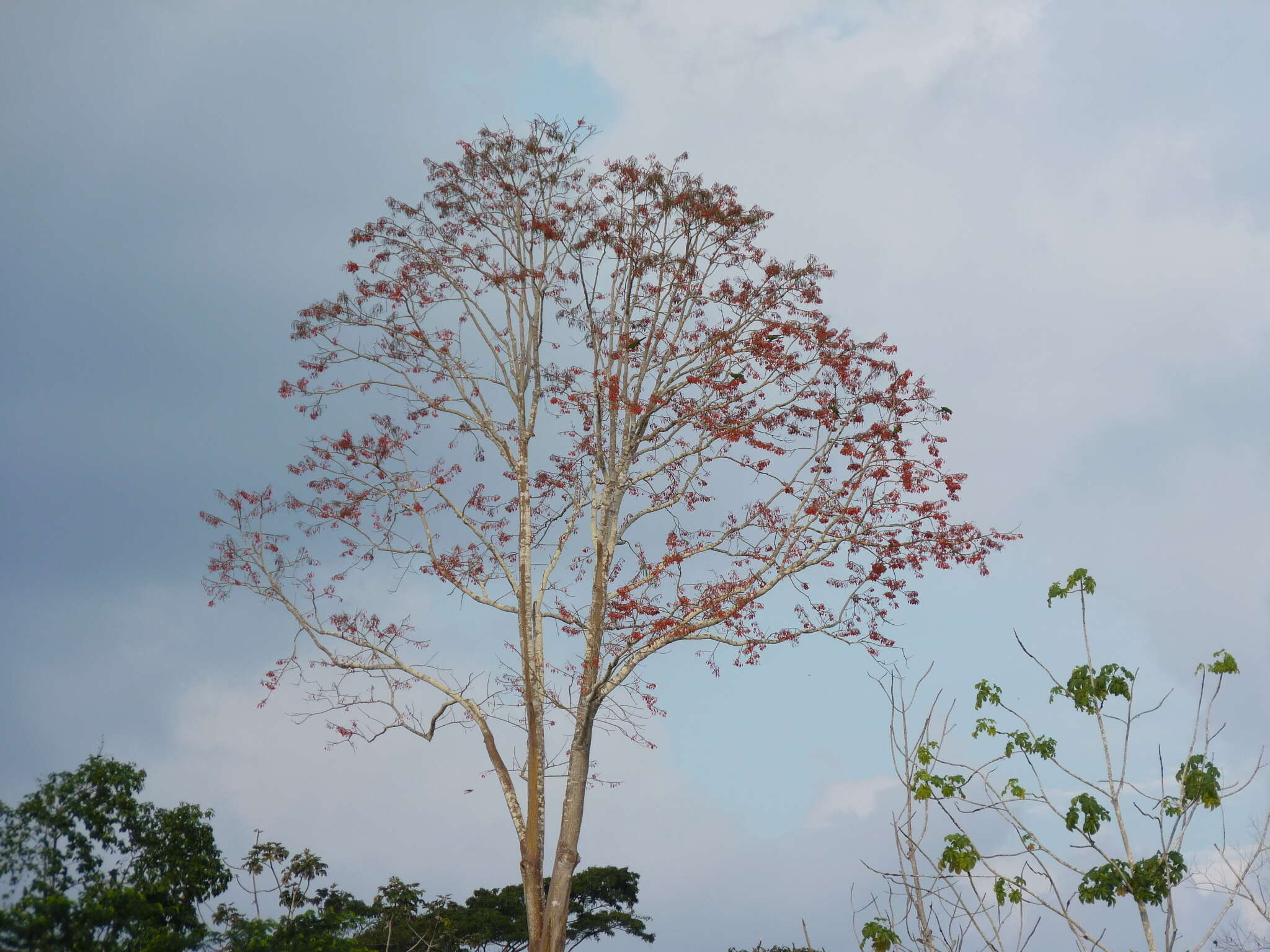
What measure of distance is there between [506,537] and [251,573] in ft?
10.1

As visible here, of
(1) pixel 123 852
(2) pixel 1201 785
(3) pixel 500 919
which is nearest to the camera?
(2) pixel 1201 785

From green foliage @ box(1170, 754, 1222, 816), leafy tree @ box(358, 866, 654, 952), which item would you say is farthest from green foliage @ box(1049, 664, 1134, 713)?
leafy tree @ box(358, 866, 654, 952)

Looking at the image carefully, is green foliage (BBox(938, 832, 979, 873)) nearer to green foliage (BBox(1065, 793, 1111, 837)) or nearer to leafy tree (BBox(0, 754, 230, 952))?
green foliage (BBox(1065, 793, 1111, 837))

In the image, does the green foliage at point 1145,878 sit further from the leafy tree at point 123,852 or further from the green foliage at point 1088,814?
the leafy tree at point 123,852

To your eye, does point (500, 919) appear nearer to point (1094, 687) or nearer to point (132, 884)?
point (132, 884)

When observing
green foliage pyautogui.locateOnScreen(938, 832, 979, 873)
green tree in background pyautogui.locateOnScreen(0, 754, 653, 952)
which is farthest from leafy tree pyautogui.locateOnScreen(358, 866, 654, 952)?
green foliage pyautogui.locateOnScreen(938, 832, 979, 873)

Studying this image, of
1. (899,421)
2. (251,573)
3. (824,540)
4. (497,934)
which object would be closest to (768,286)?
(899,421)

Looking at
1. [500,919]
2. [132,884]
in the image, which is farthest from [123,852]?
[500,919]

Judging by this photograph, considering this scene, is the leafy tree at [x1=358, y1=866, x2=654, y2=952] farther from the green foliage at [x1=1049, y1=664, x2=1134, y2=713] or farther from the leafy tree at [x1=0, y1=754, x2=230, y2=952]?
the green foliage at [x1=1049, y1=664, x2=1134, y2=713]

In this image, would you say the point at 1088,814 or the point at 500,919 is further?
the point at 500,919

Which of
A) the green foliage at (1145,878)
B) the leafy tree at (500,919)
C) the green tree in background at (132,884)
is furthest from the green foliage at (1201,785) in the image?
the leafy tree at (500,919)

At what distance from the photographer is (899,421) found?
1206cm

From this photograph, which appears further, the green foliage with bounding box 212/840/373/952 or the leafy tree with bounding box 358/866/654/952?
the leafy tree with bounding box 358/866/654/952

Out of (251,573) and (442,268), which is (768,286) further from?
(251,573)
